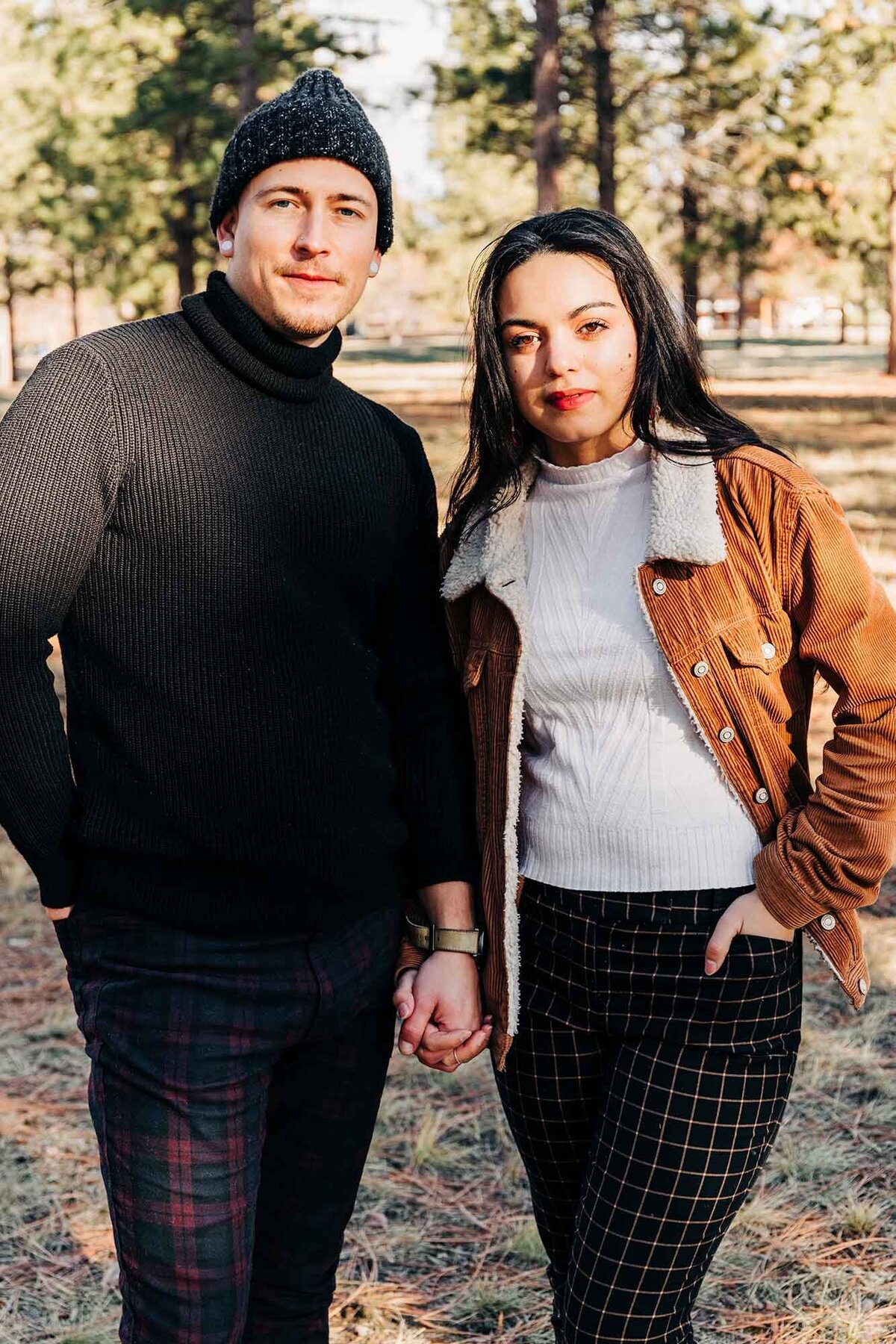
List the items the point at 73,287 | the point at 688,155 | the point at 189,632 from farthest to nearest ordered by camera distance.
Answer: the point at 73,287, the point at 688,155, the point at 189,632

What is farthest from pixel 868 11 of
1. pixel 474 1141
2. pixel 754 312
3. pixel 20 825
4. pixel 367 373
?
pixel 754 312

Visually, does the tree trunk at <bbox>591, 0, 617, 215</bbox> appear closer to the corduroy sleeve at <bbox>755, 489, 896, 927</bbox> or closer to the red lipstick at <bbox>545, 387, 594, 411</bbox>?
the red lipstick at <bbox>545, 387, 594, 411</bbox>

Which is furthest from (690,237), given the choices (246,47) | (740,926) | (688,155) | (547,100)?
(740,926)

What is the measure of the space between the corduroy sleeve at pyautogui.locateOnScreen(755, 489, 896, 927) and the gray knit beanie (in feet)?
2.93

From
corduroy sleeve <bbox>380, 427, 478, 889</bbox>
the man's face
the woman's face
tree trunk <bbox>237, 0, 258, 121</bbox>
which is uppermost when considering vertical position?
tree trunk <bbox>237, 0, 258, 121</bbox>

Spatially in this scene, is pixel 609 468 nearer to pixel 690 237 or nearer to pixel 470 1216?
pixel 470 1216

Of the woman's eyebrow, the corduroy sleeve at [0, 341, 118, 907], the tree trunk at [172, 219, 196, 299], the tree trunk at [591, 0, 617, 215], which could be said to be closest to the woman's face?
the woman's eyebrow

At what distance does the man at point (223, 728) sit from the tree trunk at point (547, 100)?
1173 cm

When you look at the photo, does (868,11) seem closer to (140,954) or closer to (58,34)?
(58,34)

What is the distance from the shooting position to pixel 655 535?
213cm

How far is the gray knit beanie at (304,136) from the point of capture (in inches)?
85.4

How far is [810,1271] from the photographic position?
3.15 meters

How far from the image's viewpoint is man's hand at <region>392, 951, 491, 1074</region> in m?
2.29

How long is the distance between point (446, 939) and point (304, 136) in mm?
1308
